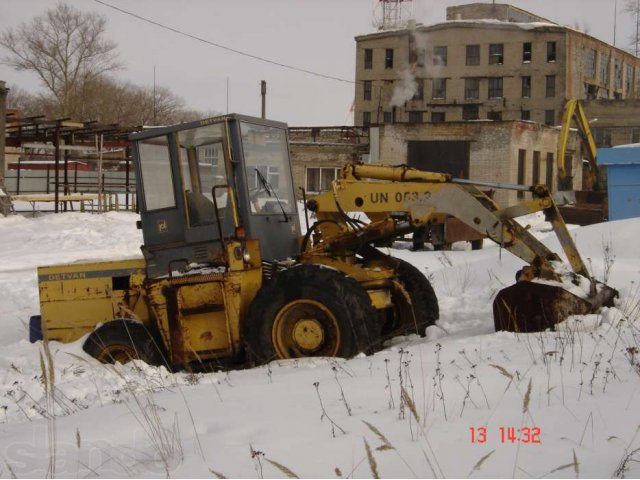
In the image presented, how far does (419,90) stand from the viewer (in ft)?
221

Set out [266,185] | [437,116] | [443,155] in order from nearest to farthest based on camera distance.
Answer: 1. [266,185]
2. [443,155]
3. [437,116]

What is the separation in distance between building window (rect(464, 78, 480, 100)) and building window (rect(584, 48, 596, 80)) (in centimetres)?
886

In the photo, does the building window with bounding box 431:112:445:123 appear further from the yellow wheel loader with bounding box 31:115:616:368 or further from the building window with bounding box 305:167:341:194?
the yellow wheel loader with bounding box 31:115:616:368

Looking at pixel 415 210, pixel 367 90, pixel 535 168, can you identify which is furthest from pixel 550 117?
pixel 415 210

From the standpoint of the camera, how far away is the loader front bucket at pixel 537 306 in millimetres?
7229

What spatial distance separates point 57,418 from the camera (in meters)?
5.60

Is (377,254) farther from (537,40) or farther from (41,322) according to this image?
(537,40)

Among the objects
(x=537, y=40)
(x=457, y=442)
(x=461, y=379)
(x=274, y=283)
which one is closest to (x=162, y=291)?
(x=274, y=283)

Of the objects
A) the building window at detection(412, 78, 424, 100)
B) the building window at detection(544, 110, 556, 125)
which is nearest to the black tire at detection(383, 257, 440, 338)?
the building window at detection(544, 110, 556, 125)

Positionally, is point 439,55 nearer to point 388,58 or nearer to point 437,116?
point 388,58

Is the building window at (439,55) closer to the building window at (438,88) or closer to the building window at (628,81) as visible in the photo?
the building window at (438,88)

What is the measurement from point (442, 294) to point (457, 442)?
6632 mm

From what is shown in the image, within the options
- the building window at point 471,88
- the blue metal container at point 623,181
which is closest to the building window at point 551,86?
the building window at point 471,88

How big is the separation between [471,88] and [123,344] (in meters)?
62.5
